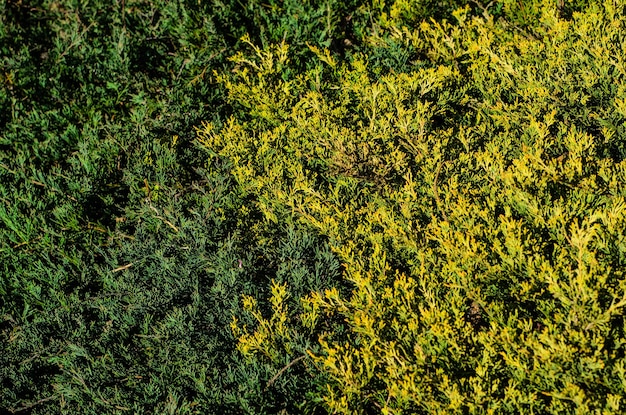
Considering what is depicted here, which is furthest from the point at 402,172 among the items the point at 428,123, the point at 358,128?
the point at 358,128

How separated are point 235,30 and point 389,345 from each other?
14.8 ft

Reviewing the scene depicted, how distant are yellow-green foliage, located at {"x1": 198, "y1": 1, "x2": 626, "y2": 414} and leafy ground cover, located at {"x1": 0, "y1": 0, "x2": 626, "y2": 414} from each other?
0.09 ft

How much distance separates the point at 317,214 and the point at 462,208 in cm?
125

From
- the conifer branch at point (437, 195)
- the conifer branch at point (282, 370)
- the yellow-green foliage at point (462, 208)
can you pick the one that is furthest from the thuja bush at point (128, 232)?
the conifer branch at point (437, 195)

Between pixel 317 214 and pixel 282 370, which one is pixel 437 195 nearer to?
pixel 317 214

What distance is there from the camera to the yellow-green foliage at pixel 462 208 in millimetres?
3242

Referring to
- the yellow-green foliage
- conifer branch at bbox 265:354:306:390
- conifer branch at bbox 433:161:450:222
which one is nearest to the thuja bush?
→ conifer branch at bbox 265:354:306:390

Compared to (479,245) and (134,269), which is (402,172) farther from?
(134,269)

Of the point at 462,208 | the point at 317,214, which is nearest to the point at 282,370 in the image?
the point at 317,214

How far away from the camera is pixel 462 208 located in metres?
3.96

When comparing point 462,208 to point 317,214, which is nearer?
point 462,208

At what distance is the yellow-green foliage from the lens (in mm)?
3242

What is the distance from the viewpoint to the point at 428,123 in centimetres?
505

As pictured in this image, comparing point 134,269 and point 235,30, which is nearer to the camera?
point 134,269
